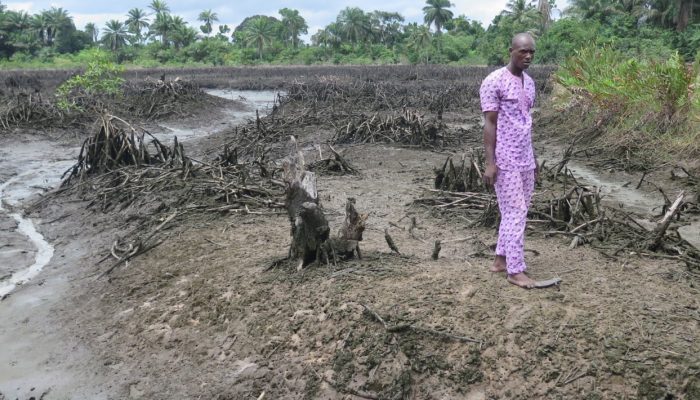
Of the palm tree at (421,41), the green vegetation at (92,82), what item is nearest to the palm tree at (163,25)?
the palm tree at (421,41)

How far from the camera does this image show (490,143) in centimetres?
381

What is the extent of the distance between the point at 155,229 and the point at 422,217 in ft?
9.26

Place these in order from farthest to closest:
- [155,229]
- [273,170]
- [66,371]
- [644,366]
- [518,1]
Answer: [518,1] → [273,170] → [155,229] → [66,371] → [644,366]

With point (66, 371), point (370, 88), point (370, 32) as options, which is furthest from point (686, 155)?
point (370, 32)

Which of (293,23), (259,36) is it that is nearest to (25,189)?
(259,36)

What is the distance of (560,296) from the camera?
368 centimetres

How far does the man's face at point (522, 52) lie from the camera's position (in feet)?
11.9

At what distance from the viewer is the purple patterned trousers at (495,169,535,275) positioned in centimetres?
382

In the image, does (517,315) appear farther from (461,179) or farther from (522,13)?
(522,13)

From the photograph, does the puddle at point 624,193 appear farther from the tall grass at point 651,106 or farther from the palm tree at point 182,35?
the palm tree at point 182,35

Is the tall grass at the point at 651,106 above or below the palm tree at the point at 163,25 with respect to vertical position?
below

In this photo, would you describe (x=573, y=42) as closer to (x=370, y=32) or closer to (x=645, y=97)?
(x=645, y=97)

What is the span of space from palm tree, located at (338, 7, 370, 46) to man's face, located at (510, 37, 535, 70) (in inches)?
2465

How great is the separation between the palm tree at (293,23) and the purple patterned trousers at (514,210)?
232 ft
